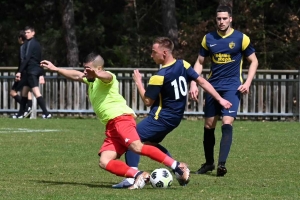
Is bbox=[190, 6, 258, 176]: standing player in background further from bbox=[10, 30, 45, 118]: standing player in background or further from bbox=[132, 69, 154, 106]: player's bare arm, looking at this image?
bbox=[10, 30, 45, 118]: standing player in background

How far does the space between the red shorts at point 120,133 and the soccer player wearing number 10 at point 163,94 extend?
19 cm

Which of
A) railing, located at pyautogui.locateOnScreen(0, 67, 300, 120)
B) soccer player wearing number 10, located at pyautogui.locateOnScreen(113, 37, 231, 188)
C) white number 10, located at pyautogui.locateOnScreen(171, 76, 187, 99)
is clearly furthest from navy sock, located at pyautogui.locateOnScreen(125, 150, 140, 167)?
railing, located at pyautogui.locateOnScreen(0, 67, 300, 120)

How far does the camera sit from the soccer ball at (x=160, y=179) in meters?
9.70

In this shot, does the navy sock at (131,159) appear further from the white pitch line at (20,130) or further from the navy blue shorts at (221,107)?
the white pitch line at (20,130)

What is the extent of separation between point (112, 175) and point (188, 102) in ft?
40.8

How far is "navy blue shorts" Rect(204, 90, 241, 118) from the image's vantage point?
11.4 meters

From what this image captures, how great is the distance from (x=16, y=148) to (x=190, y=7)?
19124 mm

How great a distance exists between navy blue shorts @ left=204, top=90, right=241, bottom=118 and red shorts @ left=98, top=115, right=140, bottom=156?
1.58 meters

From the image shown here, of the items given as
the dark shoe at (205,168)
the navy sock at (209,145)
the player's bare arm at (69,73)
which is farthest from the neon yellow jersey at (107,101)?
the navy sock at (209,145)

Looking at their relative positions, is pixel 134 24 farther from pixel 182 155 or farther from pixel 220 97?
pixel 220 97

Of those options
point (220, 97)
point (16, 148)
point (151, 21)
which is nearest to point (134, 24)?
point (151, 21)

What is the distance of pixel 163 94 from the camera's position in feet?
33.0

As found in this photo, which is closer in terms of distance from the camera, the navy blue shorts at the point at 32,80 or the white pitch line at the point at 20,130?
the white pitch line at the point at 20,130

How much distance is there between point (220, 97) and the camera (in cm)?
1056
